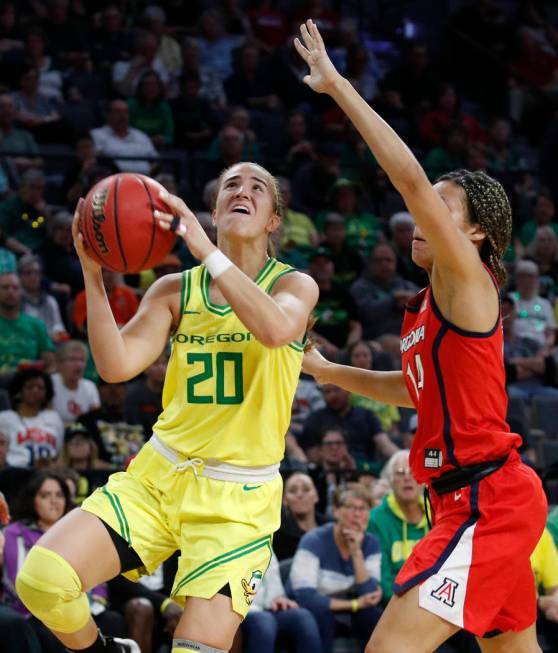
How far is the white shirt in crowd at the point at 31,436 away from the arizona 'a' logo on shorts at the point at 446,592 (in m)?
4.84

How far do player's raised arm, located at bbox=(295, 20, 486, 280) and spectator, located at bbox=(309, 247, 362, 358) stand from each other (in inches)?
252

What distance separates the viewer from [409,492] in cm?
802

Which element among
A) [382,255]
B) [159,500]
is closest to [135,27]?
[382,255]

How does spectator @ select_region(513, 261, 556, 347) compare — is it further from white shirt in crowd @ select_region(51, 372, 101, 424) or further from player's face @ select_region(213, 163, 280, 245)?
player's face @ select_region(213, 163, 280, 245)

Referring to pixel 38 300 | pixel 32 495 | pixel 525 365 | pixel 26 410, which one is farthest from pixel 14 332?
pixel 525 365

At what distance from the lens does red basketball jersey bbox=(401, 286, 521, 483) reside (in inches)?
167

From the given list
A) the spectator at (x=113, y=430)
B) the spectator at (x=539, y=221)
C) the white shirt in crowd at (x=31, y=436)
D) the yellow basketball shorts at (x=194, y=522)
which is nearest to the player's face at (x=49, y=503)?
the white shirt in crowd at (x=31, y=436)

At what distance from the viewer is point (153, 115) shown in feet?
40.9

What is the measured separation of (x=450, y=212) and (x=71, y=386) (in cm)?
545

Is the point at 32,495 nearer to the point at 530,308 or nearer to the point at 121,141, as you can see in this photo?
the point at 121,141

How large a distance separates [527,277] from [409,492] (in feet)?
14.2

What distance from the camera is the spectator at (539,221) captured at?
13.0 m

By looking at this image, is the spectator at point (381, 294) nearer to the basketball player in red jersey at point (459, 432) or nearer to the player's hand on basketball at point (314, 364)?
the player's hand on basketball at point (314, 364)

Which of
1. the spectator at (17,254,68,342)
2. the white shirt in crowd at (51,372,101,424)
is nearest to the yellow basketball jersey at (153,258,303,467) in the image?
the white shirt in crowd at (51,372,101,424)
